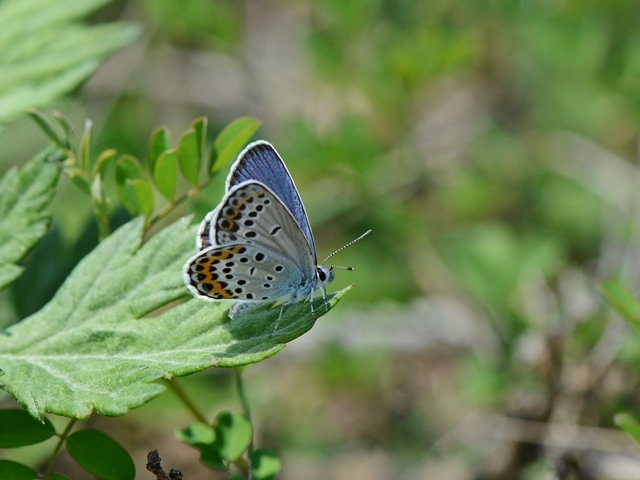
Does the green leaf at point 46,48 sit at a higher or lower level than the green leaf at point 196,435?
higher

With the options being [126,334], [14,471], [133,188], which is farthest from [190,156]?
[14,471]

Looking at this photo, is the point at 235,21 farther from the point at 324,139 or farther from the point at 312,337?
the point at 312,337

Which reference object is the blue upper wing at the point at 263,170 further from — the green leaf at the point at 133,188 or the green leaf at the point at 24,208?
the green leaf at the point at 24,208

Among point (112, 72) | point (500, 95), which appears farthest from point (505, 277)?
point (112, 72)

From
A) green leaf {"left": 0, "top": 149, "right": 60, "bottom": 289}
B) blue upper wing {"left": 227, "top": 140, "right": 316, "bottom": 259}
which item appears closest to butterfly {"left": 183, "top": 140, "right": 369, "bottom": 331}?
blue upper wing {"left": 227, "top": 140, "right": 316, "bottom": 259}

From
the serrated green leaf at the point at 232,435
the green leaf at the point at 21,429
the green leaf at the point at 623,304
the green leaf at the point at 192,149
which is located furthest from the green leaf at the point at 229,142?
the green leaf at the point at 623,304

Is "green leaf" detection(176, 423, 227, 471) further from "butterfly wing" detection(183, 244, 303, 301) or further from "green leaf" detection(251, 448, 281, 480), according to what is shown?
"butterfly wing" detection(183, 244, 303, 301)

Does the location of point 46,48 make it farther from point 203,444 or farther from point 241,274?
point 203,444
